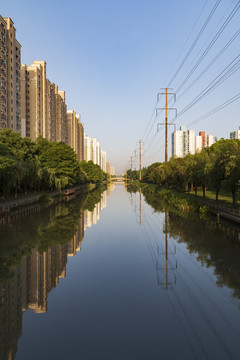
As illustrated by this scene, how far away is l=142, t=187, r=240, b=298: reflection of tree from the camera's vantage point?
11.8 metres

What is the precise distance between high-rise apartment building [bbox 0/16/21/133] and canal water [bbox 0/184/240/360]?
2127 inches

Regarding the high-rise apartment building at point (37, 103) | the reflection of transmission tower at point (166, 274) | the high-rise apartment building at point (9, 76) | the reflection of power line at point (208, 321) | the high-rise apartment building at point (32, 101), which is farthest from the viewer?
the high-rise apartment building at point (32, 101)

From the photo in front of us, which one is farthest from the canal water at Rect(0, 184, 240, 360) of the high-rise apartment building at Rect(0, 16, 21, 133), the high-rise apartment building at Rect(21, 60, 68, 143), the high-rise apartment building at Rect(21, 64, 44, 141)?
the high-rise apartment building at Rect(21, 60, 68, 143)

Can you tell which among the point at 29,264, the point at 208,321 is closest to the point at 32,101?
the point at 29,264

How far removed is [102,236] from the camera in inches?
803

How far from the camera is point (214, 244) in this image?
16.9m

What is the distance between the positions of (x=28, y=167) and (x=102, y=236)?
1067 inches

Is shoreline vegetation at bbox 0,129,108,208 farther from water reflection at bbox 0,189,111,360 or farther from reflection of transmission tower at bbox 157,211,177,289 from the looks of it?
reflection of transmission tower at bbox 157,211,177,289

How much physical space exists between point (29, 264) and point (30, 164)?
32.8 m

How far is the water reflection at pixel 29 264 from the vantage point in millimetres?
8031

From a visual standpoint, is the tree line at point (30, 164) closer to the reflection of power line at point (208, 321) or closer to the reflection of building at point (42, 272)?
the reflection of building at point (42, 272)

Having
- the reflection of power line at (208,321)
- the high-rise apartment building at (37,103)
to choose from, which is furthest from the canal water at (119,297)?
the high-rise apartment building at (37,103)

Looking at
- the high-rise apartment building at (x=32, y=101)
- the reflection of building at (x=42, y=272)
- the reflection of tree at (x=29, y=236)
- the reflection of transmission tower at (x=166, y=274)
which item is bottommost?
the reflection of transmission tower at (x=166, y=274)

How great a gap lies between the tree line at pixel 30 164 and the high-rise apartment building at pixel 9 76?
503 inches
